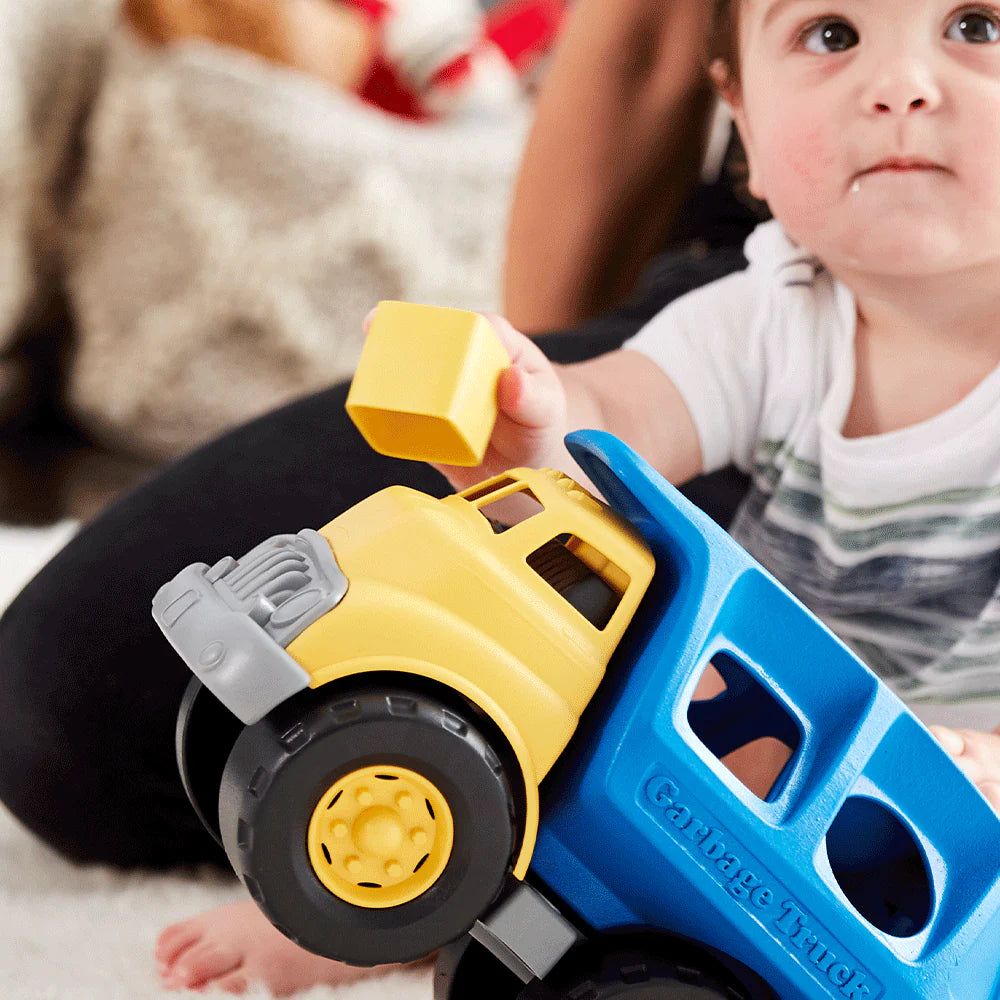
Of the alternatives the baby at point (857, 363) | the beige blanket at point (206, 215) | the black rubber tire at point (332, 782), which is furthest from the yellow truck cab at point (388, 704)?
the beige blanket at point (206, 215)

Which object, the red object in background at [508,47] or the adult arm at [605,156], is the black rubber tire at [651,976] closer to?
the adult arm at [605,156]

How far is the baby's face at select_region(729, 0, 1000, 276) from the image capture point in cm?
55

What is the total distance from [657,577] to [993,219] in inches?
10.7

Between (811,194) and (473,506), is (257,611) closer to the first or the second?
(473,506)

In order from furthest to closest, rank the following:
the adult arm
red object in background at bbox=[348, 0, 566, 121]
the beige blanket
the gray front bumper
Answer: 1. red object in background at bbox=[348, 0, 566, 121]
2. the beige blanket
3. the adult arm
4. the gray front bumper

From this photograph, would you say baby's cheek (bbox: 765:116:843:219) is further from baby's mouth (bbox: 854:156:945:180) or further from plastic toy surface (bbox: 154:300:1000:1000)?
plastic toy surface (bbox: 154:300:1000:1000)

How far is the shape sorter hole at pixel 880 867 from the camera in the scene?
0.50m

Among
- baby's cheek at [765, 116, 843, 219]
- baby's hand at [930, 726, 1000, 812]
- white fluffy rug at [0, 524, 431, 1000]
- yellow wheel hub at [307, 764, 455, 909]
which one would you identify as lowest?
white fluffy rug at [0, 524, 431, 1000]

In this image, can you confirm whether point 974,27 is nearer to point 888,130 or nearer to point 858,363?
point 888,130

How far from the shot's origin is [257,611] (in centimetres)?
40

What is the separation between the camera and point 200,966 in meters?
0.59

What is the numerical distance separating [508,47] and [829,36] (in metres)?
1.17

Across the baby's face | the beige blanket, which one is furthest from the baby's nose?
the beige blanket

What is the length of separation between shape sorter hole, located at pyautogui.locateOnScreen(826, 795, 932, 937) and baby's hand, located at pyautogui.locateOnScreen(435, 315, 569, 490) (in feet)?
0.72
